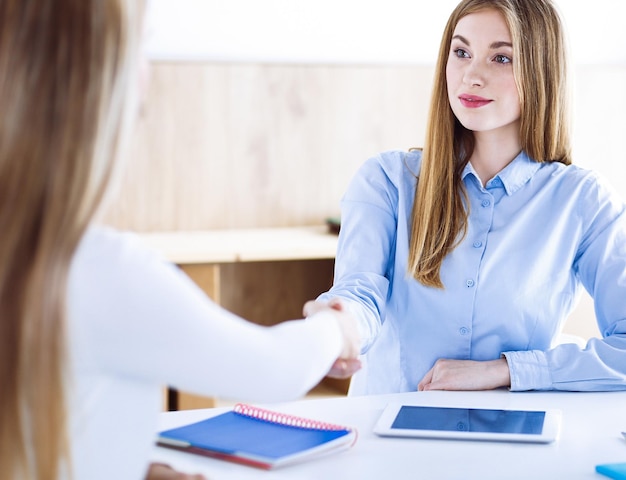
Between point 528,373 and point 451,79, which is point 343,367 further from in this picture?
point 451,79

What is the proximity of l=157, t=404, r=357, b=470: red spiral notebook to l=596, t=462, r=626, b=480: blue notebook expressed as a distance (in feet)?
0.98

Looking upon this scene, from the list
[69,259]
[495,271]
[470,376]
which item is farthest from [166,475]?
[495,271]

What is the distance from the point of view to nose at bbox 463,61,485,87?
5.64 ft

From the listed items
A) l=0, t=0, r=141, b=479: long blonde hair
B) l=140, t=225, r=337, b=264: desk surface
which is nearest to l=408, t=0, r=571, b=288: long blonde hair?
l=140, t=225, r=337, b=264: desk surface

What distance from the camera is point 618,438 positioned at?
126 cm

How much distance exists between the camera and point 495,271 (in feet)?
5.59

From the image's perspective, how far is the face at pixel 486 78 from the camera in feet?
5.65

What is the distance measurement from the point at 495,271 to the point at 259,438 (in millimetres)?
679

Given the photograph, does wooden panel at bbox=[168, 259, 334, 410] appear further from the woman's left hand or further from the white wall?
the woman's left hand

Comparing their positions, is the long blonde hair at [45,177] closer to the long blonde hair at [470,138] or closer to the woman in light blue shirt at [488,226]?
the woman in light blue shirt at [488,226]

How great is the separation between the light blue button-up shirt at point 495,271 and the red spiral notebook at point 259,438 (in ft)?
1.34

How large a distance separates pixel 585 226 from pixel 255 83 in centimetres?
153

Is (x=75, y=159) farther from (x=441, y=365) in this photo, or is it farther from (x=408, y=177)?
→ (x=408, y=177)

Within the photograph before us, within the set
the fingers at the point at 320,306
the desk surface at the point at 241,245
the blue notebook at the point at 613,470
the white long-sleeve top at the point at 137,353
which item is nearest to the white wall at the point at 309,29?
the desk surface at the point at 241,245
